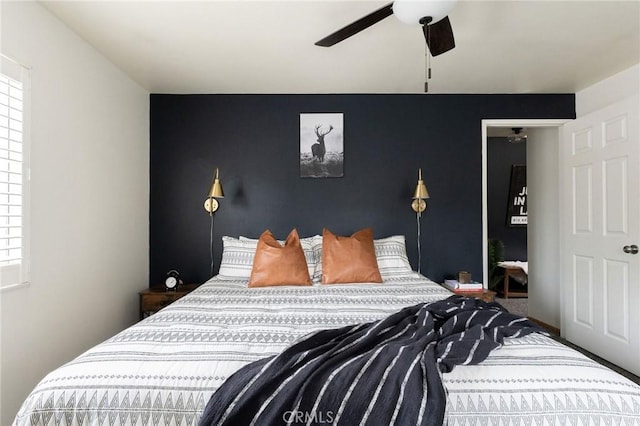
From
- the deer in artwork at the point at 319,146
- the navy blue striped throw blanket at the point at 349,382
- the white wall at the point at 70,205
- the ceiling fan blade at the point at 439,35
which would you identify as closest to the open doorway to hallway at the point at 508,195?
the deer in artwork at the point at 319,146

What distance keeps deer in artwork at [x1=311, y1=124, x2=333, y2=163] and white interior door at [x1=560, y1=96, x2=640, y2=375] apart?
2.29m

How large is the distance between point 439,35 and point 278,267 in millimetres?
1774

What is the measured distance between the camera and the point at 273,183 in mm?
3381

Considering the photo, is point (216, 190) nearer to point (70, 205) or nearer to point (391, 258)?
point (70, 205)

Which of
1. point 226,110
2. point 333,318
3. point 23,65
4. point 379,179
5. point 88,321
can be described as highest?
point 226,110

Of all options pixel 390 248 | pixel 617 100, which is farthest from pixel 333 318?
pixel 617 100

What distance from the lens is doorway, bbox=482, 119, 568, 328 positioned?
12.4 feet

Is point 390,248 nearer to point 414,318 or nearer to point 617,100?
point 414,318

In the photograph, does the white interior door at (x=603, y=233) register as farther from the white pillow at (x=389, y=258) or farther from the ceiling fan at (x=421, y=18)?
the ceiling fan at (x=421, y=18)

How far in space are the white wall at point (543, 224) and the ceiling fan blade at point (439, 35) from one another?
8.44 ft

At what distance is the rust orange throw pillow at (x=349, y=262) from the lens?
2.60 meters

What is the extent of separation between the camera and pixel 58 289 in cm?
216

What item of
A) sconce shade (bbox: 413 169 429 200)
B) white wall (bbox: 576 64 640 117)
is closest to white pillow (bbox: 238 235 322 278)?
sconce shade (bbox: 413 169 429 200)

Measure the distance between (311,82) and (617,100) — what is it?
2.64 meters
